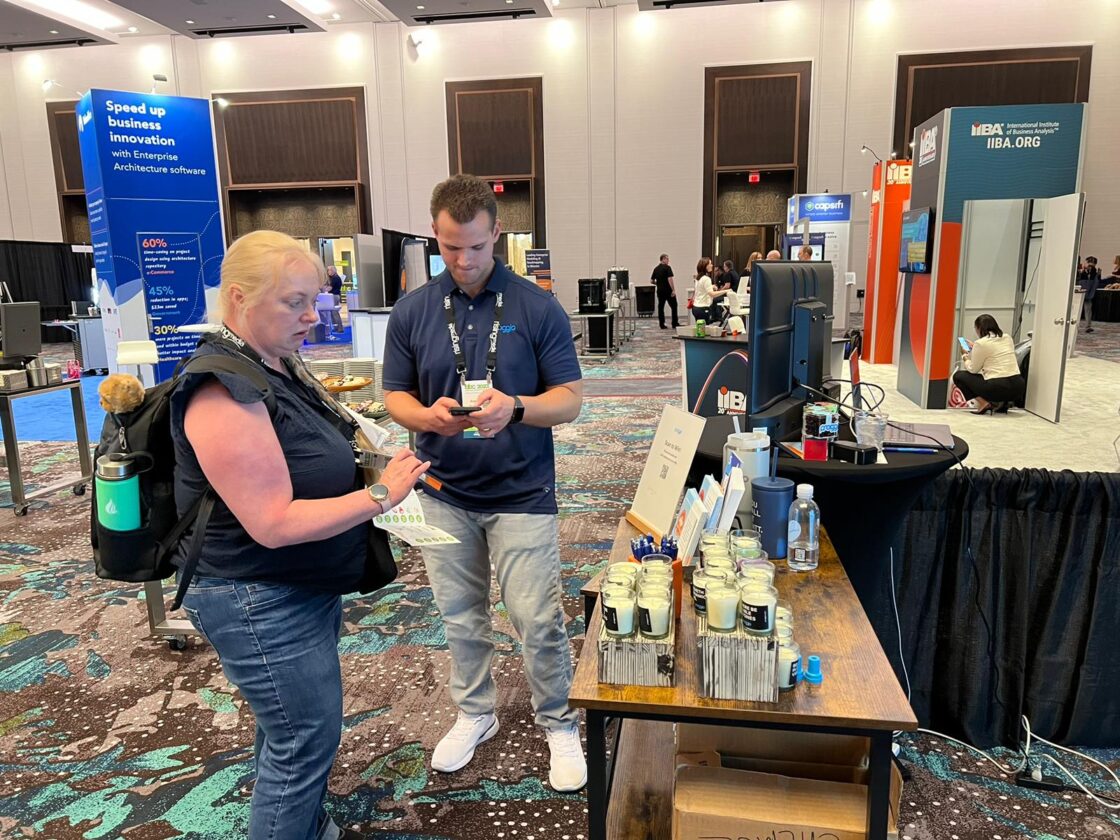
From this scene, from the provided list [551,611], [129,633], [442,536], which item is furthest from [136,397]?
[129,633]

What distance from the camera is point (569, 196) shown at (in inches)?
648

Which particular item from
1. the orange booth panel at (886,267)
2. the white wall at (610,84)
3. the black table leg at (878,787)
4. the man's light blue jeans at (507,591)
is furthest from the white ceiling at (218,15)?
the black table leg at (878,787)

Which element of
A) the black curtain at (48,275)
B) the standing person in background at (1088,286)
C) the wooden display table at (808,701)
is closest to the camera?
the wooden display table at (808,701)

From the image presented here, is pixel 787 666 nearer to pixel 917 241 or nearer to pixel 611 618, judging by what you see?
pixel 611 618

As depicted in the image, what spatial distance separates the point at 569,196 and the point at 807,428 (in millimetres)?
15052

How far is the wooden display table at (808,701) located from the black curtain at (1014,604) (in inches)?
39.8

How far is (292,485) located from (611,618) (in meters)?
0.59

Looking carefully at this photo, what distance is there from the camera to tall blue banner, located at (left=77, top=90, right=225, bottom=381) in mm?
4660

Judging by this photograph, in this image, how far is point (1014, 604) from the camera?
2357 millimetres

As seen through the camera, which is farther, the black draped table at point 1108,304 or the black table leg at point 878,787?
the black draped table at point 1108,304

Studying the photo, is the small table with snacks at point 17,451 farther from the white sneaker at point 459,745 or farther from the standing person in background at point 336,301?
the standing person in background at point 336,301

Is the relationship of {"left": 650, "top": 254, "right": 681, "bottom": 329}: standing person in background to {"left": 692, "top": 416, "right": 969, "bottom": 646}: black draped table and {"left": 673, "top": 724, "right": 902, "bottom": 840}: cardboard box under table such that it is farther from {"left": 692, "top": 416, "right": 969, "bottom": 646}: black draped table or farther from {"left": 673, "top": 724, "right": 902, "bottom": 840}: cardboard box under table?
{"left": 673, "top": 724, "right": 902, "bottom": 840}: cardboard box under table

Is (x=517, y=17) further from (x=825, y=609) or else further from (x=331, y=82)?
(x=825, y=609)

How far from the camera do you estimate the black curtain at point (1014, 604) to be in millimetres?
2287
